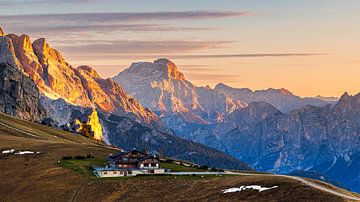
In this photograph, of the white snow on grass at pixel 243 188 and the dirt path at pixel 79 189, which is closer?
the white snow on grass at pixel 243 188

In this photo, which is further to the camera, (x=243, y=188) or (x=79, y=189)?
(x=79, y=189)

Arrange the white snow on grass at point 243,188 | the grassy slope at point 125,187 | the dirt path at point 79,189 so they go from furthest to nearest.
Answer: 1. the dirt path at point 79,189
2. the white snow on grass at point 243,188
3. the grassy slope at point 125,187

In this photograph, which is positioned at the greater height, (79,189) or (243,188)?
(243,188)

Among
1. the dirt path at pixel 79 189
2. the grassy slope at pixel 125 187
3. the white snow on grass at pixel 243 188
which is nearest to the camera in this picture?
the grassy slope at pixel 125 187

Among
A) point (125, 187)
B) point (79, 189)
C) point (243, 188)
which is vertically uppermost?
point (243, 188)

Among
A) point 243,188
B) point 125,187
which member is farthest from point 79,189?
point 243,188

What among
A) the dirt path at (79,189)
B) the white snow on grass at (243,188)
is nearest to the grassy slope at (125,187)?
the dirt path at (79,189)

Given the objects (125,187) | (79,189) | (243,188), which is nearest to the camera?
(243,188)

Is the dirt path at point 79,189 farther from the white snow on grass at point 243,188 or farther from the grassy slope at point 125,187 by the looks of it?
the white snow on grass at point 243,188

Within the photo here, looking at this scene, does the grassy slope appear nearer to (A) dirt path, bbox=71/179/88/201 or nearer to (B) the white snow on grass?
(A) dirt path, bbox=71/179/88/201

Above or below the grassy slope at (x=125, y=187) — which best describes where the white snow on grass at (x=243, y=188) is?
above

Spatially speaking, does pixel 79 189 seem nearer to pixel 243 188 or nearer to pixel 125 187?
pixel 125 187

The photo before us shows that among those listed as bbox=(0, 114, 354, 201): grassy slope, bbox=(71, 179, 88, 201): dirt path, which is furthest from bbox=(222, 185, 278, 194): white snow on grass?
bbox=(71, 179, 88, 201): dirt path

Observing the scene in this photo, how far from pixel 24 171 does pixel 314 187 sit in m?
85.4
